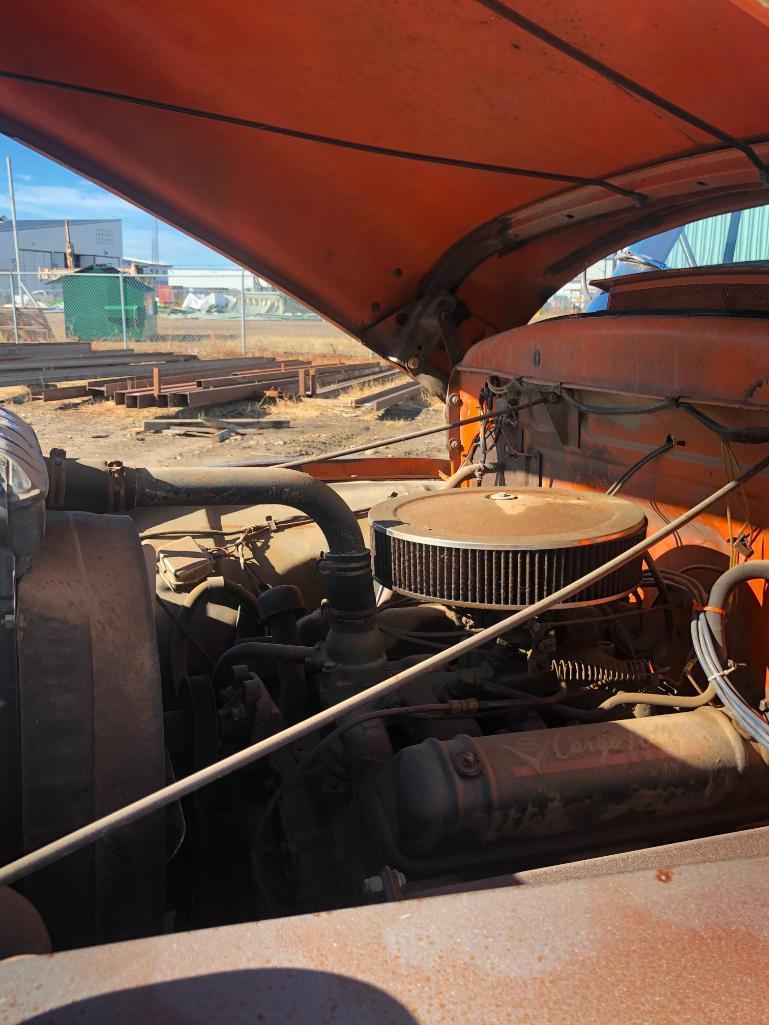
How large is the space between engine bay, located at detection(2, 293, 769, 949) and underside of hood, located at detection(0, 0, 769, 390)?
2.58 ft

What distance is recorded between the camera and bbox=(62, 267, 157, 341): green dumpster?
24.3m

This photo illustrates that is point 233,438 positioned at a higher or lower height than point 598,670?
lower

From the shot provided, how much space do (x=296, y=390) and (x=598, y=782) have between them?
12.8 metres

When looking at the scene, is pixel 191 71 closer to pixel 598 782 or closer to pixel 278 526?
pixel 278 526

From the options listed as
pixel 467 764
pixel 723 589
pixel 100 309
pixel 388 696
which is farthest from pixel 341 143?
pixel 100 309

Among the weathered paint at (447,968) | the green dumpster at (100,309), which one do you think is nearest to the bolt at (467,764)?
the weathered paint at (447,968)

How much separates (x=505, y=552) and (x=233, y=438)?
894 centimetres

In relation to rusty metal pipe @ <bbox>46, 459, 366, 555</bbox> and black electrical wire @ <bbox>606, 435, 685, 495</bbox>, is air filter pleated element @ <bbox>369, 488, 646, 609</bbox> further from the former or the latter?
black electrical wire @ <bbox>606, 435, 685, 495</bbox>

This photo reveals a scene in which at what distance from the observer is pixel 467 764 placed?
69.7 inches

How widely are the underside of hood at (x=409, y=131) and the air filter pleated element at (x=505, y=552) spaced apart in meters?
1.04

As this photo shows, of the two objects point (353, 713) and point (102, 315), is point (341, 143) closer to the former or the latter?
point (353, 713)

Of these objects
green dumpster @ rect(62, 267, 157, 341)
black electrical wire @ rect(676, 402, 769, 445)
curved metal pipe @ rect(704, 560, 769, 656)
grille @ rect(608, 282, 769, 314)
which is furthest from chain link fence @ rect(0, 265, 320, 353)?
curved metal pipe @ rect(704, 560, 769, 656)

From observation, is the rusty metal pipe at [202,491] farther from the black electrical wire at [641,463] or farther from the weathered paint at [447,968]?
the weathered paint at [447,968]

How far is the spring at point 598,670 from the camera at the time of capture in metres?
2.12
